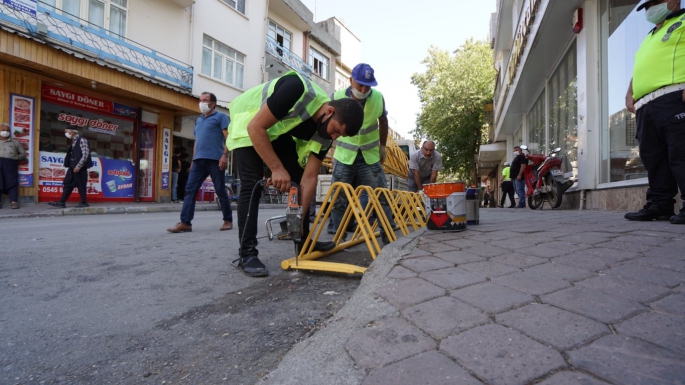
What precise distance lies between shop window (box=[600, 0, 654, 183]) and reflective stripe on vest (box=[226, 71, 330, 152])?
503 cm

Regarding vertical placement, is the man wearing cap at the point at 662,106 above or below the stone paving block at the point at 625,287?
above

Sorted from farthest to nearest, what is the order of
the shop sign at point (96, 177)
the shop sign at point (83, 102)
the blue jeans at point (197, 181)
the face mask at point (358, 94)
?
the shop sign at point (83, 102) → the shop sign at point (96, 177) → the blue jeans at point (197, 181) → the face mask at point (358, 94)

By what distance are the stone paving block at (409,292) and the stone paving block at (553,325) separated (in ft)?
1.05

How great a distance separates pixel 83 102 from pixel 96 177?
2.17 m

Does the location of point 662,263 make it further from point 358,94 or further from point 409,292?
point 358,94

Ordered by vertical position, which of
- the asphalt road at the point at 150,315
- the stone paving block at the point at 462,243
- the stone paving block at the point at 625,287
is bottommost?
the asphalt road at the point at 150,315

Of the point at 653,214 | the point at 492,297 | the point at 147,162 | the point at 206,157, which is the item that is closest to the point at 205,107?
the point at 206,157

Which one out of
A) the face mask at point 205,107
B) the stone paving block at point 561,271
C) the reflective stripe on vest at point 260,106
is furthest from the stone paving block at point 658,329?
the face mask at point 205,107

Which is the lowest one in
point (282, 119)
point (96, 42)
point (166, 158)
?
point (282, 119)

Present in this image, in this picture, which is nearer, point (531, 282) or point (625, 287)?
point (625, 287)

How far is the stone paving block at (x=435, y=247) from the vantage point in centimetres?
256

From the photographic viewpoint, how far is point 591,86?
6.66 metres

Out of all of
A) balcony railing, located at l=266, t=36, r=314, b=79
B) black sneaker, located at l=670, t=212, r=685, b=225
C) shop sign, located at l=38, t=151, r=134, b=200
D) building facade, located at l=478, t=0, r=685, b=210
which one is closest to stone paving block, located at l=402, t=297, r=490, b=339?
black sneaker, located at l=670, t=212, r=685, b=225

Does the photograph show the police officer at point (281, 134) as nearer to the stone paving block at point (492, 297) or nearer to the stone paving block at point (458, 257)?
the stone paving block at point (458, 257)
